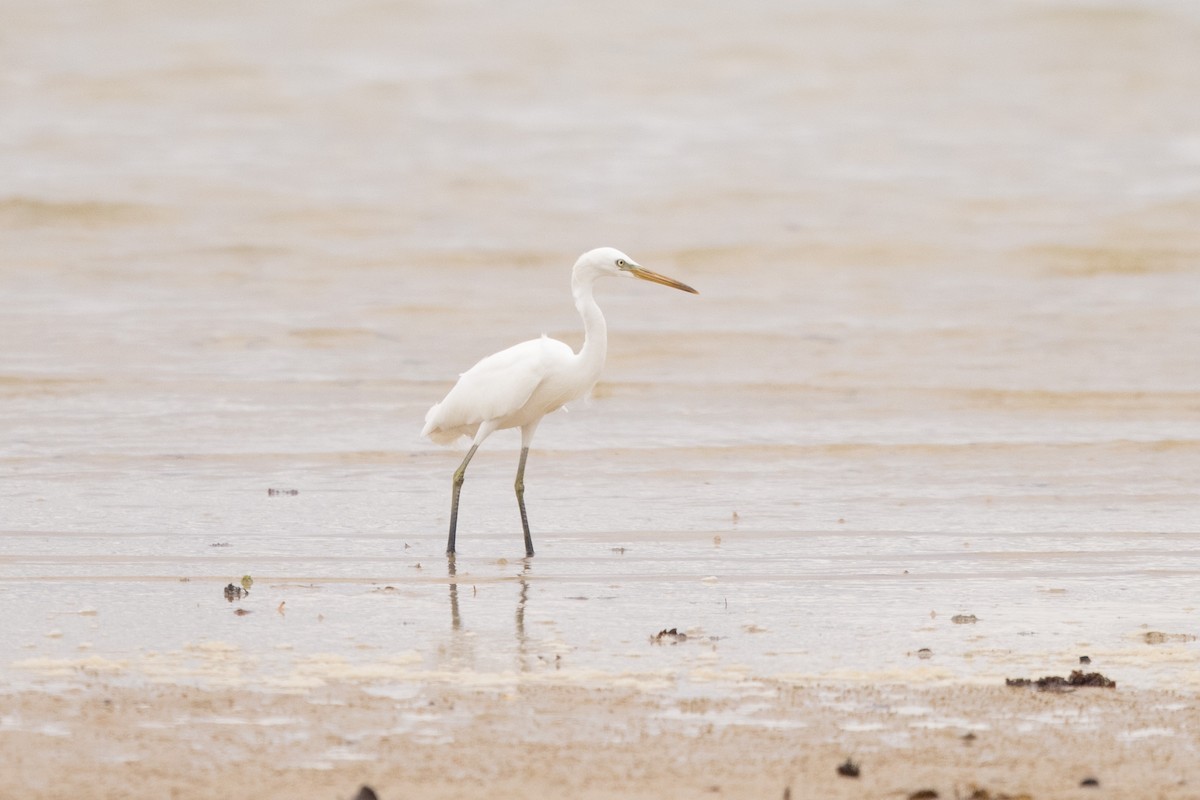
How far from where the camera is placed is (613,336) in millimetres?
15484

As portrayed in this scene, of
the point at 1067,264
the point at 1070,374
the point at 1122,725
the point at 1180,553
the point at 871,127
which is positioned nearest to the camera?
the point at 1122,725

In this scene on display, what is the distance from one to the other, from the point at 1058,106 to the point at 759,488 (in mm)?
20738

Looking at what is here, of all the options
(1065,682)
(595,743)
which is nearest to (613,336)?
(1065,682)

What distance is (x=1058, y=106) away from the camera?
1099 inches

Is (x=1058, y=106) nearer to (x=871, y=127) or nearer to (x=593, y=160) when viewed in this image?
(x=871, y=127)

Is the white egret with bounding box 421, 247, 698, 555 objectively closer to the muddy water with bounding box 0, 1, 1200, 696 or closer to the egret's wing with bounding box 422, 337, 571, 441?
the egret's wing with bounding box 422, 337, 571, 441

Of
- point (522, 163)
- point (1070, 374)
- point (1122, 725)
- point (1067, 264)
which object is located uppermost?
point (522, 163)

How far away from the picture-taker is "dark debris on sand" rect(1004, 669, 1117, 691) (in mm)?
4773

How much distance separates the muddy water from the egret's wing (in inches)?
23.1

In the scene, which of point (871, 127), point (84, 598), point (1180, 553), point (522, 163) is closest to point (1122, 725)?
point (1180, 553)

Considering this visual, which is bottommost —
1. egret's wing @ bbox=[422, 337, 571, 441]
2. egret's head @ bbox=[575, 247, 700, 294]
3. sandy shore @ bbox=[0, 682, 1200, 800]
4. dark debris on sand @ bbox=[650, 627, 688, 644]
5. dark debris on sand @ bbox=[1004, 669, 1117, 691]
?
sandy shore @ bbox=[0, 682, 1200, 800]

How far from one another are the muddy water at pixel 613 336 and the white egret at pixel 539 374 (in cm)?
58

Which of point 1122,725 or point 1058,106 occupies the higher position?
point 1058,106

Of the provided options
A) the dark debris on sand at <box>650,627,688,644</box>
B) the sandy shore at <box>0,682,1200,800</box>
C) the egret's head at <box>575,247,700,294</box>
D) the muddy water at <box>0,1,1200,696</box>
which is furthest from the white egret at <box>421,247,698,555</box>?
the sandy shore at <box>0,682,1200,800</box>
